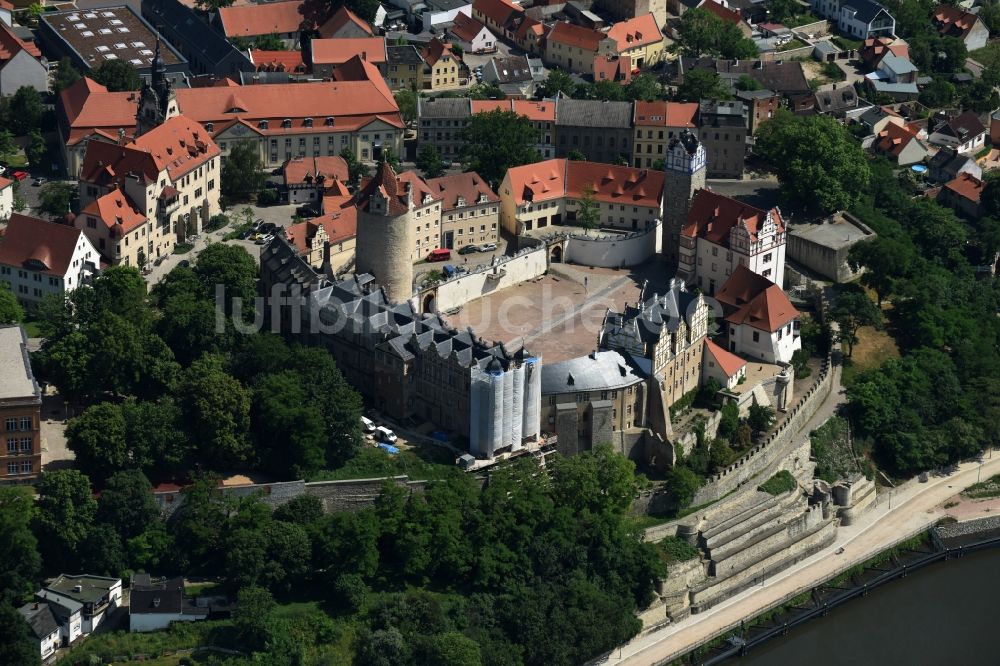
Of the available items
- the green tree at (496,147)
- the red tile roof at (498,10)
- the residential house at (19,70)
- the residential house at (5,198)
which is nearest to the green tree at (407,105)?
the green tree at (496,147)

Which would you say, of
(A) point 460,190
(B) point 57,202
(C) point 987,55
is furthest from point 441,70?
(C) point 987,55

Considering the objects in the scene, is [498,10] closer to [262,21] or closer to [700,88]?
[262,21]

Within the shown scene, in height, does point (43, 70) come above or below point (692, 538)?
above

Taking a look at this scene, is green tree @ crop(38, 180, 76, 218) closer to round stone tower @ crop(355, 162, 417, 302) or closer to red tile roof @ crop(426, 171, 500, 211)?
round stone tower @ crop(355, 162, 417, 302)

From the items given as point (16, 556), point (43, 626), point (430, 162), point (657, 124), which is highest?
point (657, 124)

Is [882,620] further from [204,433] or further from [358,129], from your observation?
[358,129]

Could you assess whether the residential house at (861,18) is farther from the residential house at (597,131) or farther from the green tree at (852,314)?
the green tree at (852,314)

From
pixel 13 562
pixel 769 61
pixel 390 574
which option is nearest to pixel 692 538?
pixel 390 574

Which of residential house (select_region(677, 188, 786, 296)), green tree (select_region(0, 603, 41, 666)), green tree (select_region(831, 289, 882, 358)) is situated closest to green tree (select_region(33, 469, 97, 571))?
green tree (select_region(0, 603, 41, 666))
